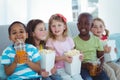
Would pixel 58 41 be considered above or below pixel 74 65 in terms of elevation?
above

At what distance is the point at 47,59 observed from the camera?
182 centimetres

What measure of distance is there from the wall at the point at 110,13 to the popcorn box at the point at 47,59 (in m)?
1.72

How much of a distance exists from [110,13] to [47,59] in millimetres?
1856

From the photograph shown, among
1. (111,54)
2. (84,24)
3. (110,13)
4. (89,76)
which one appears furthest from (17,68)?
(110,13)

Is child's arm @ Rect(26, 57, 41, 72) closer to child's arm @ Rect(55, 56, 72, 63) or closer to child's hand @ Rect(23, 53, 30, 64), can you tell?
child's hand @ Rect(23, 53, 30, 64)

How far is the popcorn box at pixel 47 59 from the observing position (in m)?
1.81

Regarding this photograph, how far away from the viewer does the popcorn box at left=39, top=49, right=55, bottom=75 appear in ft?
5.95

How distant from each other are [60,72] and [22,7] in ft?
Answer: 2.93

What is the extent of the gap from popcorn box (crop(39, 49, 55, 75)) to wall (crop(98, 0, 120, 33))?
1717 millimetres

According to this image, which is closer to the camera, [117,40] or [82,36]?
[82,36]

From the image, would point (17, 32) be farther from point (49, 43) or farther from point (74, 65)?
point (74, 65)

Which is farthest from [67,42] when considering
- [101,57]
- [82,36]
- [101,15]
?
[101,15]

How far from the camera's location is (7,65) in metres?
1.73

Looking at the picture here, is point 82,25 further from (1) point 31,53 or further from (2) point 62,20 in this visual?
(1) point 31,53
